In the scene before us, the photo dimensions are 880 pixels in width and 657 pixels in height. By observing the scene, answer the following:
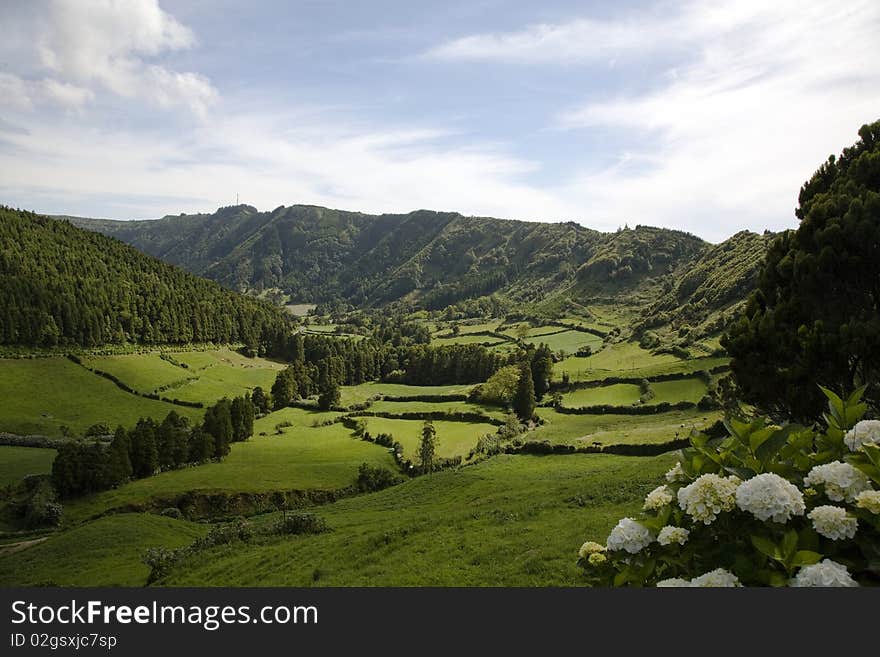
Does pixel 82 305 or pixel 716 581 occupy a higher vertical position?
pixel 82 305

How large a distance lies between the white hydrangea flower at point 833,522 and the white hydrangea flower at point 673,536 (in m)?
1.10

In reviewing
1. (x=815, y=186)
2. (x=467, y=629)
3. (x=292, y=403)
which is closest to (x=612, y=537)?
(x=467, y=629)

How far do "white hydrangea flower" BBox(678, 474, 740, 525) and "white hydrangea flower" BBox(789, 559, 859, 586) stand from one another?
745 millimetres

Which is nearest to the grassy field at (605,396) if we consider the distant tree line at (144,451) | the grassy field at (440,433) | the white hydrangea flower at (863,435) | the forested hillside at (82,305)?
the grassy field at (440,433)

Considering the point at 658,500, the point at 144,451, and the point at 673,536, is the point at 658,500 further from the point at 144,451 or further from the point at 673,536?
the point at 144,451

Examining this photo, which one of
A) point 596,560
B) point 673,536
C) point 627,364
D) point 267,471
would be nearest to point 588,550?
point 596,560

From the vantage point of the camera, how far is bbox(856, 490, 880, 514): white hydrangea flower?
4.38 metres

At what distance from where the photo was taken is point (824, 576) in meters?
4.17

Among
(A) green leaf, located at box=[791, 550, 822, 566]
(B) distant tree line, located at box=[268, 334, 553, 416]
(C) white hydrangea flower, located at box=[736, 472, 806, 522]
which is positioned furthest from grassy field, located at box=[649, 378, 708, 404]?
(A) green leaf, located at box=[791, 550, 822, 566]

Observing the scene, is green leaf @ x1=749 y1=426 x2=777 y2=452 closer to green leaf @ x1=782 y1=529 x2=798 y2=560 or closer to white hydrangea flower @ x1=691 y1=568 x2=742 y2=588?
green leaf @ x1=782 y1=529 x2=798 y2=560

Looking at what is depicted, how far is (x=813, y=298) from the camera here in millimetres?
18031

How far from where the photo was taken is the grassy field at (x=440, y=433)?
8562 cm

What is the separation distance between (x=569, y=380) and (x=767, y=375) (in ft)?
325

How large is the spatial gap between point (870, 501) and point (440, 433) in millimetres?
93310
